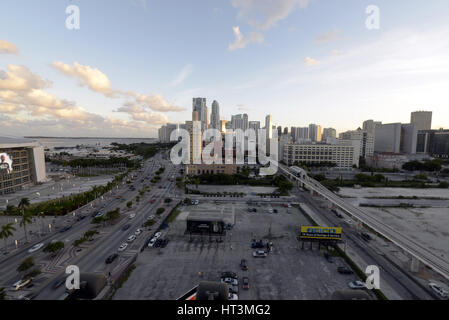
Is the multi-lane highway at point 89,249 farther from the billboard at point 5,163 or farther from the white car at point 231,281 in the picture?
the billboard at point 5,163

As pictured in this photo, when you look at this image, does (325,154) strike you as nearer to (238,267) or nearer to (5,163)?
(238,267)

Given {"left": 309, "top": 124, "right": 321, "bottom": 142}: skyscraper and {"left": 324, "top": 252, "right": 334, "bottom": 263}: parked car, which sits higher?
{"left": 309, "top": 124, "right": 321, "bottom": 142}: skyscraper

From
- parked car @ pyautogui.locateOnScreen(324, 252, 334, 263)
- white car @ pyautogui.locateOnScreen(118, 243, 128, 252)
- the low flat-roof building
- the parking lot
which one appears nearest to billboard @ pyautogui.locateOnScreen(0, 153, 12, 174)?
the low flat-roof building

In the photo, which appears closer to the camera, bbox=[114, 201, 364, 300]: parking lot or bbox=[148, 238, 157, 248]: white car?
bbox=[114, 201, 364, 300]: parking lot

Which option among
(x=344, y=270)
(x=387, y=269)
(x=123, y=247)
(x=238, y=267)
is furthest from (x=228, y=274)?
(x=387, y=269)

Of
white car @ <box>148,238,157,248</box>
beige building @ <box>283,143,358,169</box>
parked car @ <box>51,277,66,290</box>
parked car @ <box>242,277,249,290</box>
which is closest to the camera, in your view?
parked car @ <box>51,277,66,290</box>

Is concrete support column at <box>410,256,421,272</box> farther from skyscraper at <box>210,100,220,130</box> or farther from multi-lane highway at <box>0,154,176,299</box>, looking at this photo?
skyscraper at <box>210,100,220,130</box>
